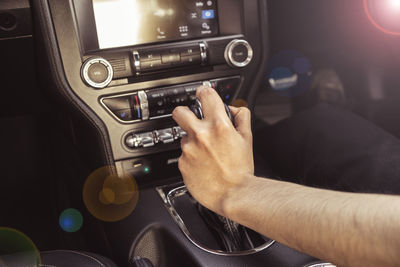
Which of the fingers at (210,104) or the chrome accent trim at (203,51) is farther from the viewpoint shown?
the chrome accent trim at (203,51)

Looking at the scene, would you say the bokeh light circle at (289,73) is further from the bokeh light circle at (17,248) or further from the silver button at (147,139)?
the bokeh light circle at (17,248)

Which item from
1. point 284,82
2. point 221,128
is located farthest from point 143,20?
point 284,82

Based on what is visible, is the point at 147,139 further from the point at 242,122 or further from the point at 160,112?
the point at 242,122

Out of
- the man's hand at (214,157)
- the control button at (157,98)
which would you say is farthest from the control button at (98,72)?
the man's hand at (214,157)

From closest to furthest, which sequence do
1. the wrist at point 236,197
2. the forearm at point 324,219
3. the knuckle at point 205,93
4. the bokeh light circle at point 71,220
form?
the forearm at point 324,219
the wrist at point 236,197
the knuckle at point 205,93
the bokeh light circle at point 71,220

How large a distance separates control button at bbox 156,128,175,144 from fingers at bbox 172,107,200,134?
0.17 meters

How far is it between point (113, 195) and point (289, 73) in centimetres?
116

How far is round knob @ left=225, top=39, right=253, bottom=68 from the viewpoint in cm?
93

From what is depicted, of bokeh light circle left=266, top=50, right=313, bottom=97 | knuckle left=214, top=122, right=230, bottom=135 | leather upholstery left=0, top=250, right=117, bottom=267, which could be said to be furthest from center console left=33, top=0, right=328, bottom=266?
bokeh light circle left=266, top=50, right=313, bottom=97

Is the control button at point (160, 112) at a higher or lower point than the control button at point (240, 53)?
lower

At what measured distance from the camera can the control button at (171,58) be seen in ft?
2.85

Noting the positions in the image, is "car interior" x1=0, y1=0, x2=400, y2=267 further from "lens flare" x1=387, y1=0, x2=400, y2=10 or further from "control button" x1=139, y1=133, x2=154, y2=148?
"lens flare" x1=387, y1=0, x2=400, y2=10

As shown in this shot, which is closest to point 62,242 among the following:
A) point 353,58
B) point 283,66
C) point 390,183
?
point 390,183

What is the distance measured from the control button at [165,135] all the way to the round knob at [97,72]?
0.17 metres
